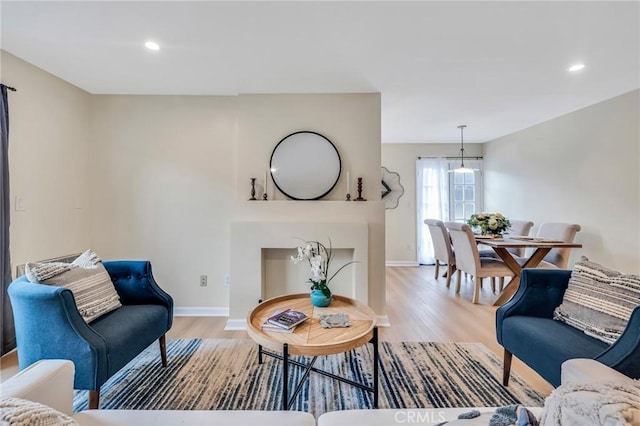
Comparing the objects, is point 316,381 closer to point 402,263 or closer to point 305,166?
point 305,166

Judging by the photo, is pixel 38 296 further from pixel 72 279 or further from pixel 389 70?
pixel 389 70

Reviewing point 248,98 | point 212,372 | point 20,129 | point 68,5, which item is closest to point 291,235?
point 212,372

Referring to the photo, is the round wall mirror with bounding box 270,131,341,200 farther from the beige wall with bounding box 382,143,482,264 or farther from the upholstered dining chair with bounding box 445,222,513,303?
the beige wall with bounding box 382,143,482,264

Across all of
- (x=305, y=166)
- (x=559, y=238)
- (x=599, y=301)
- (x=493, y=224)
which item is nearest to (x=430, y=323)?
(x=599, y=301)

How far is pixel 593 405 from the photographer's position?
2.17 feet

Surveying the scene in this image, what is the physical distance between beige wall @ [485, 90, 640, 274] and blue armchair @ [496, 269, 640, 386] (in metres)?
2.25

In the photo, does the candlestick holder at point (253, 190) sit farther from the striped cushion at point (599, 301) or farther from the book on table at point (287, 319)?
the striped cushion at point (599, 301)

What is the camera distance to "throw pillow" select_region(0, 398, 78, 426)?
64 cm

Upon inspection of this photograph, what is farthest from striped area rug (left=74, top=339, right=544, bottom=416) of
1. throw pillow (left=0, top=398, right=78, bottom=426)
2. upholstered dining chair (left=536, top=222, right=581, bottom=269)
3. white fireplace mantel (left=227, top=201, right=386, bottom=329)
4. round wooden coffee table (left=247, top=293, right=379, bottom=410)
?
upholstered dining chair (left=536, top=222, right=581, bottom=269)

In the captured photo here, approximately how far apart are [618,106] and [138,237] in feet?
18.3

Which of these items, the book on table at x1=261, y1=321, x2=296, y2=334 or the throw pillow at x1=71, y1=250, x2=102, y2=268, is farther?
the throw pillow at x1=71, y1=250, x2=102, y2=268

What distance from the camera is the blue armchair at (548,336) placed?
1.27 m

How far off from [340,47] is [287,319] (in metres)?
1.99

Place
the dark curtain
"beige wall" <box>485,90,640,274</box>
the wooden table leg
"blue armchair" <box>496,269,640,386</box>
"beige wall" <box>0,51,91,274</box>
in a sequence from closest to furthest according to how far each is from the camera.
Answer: "blue armchair" <box>496,269,640,386</box>
the dark curtain
"beige wall" <box>0,51,91,274</box>
"beige wall" <box>485,90,640,274</box>
the wooden table leg
